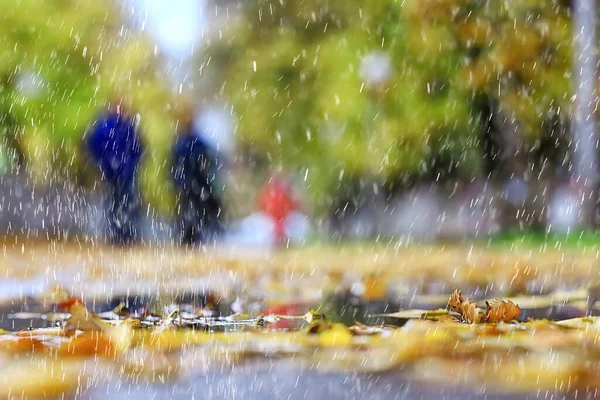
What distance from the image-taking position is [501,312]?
3.02m

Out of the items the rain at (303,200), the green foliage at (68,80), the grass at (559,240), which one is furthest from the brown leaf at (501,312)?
the green foliage at (68,80)

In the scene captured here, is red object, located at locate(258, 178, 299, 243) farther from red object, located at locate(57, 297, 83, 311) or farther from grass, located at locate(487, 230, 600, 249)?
red object, located at locate(57, 297, 83, 311)

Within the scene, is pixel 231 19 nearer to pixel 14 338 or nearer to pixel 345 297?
pixel 345 297

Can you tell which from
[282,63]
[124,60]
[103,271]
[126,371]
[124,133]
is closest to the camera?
[126,371]

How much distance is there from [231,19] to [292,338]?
511 inches

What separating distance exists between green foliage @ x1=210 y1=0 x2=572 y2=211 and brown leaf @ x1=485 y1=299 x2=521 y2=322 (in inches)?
322

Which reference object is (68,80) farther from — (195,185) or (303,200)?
(303,200)

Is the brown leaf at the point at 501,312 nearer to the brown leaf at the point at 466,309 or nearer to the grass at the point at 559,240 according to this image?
the brown leaf at the point at 466,309

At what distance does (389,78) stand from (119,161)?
4.36 metres

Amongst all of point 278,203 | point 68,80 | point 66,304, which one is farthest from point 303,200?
point 66,304

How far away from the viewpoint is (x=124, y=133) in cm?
935

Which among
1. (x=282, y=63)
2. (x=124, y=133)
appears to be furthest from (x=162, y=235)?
(x=282, y=63)

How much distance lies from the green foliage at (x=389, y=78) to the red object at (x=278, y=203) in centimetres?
222

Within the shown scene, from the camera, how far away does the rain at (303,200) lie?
225 cm
